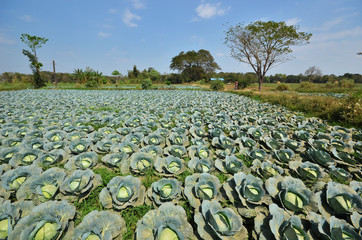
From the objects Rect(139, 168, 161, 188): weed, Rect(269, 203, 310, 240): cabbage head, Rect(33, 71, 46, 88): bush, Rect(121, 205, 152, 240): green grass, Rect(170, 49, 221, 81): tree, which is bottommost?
Rect(121, 205, 152, 240): green grass

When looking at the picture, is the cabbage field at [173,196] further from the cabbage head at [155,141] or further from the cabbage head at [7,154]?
the cabbage head at [155,141]

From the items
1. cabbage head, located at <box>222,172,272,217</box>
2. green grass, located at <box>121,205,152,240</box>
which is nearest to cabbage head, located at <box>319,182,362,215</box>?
cabbage head, located at <box>222,172,272,217</box>

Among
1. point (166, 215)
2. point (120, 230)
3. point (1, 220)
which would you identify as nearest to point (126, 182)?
point (120, 230)

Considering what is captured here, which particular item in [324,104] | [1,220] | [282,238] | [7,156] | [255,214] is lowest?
[255,214]

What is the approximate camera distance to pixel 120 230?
135cm

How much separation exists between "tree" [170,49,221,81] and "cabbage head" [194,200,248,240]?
59135 mm

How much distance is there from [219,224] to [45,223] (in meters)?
1.57

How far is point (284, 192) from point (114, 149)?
8.78 ft

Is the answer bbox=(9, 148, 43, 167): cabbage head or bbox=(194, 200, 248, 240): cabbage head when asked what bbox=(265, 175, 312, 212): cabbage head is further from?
bbox=(9, 148, 43, 167): cabbage head

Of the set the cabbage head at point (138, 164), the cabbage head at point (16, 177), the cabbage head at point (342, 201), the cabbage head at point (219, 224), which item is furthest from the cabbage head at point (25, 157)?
the cabbage head at point (342, 201)

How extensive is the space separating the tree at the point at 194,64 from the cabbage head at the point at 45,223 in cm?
5939

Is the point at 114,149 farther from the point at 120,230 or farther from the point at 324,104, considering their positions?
the point at 324,104

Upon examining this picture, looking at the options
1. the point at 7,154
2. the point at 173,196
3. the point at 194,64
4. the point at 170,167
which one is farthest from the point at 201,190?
the point at 194,64

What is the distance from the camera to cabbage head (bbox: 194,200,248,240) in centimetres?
125
